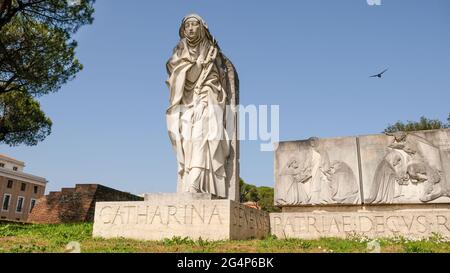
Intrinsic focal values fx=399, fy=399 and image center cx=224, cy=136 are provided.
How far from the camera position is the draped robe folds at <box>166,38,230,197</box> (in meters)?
7.45

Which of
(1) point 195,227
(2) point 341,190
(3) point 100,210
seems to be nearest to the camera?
(1) point 195,227

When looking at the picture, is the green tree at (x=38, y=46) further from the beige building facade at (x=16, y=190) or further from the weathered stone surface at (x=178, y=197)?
the beige building facade at (x=16, y=190)

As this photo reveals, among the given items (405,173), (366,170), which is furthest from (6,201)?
(405,173)

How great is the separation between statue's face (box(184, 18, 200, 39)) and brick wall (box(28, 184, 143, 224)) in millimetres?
7033

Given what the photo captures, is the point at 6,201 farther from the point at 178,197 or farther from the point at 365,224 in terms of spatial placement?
the point at 365,224

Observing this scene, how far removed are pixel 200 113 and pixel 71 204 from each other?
7518 mm

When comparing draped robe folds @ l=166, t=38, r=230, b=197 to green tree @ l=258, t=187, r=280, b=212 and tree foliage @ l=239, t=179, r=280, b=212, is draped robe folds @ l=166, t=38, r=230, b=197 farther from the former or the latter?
tree foliage @ l=239, t=179, r=280, b=212

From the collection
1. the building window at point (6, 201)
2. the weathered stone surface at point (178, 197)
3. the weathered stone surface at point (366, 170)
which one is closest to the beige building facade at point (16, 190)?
the building window at point (6, 201)

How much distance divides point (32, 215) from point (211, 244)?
10258 mm

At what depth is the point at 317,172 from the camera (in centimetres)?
1029

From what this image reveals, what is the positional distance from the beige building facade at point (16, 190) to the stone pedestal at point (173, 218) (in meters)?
34.4
